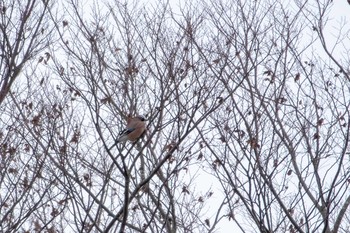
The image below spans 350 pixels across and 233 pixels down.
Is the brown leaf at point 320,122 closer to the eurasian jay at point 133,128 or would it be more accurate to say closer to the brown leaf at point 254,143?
the brown leaf at point 254,143

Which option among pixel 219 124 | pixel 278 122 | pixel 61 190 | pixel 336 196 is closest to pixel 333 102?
pixel 278 122

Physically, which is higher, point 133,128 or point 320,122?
point 320,122

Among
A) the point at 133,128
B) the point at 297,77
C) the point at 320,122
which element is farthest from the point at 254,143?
A: the point at 297,77

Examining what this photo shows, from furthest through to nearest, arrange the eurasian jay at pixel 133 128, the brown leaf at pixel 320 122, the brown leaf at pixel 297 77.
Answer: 1. the brown leaf at pixel 297 77
2. the brown leaf at pixel 320 122
3. the eurasian jay at pixel 133 128

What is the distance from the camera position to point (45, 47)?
8797 millimetres

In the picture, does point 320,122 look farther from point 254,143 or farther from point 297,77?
point 254,143

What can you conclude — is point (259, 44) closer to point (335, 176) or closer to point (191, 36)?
point (191, 36)

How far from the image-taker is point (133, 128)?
8000mm

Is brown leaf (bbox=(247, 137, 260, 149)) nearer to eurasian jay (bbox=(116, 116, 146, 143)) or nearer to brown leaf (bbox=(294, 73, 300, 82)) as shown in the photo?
eurasian jay (bbox=(116, 116, 146, 143))

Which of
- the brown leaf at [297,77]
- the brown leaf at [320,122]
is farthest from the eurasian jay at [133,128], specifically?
the brown leaf at [297,77]

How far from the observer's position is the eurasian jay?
26.0 feet

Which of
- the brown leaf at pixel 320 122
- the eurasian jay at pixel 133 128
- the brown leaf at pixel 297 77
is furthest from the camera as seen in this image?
the brown leaf at pixel 297 77

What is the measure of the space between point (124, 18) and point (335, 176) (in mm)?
3990

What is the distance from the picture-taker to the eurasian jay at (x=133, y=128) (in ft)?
26.0
